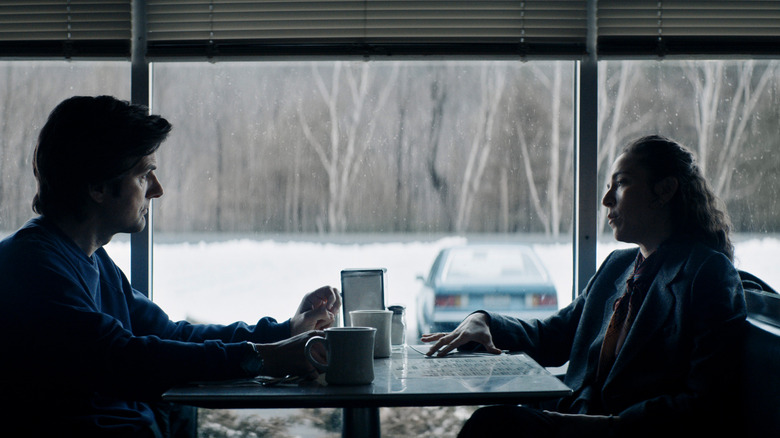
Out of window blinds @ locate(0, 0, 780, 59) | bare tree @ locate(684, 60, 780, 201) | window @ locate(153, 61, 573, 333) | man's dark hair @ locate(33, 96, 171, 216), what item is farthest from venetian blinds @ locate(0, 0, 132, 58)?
bare tree @ locate(684, 60, 780, 201)

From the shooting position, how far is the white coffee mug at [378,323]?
1.76 metres

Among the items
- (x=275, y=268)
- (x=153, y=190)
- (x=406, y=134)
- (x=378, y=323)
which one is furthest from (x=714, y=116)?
(x=153, y=190)

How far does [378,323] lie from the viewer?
1.76m

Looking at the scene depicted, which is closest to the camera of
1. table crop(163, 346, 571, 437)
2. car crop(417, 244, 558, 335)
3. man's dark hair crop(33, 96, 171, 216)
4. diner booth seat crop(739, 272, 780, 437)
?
table crop(163, 346, 571, 437)

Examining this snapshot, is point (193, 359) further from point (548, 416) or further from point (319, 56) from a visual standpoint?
point (319, 56)

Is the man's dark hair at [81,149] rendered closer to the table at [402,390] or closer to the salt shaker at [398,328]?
the table at [402,390]

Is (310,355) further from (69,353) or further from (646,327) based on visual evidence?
(646,327)

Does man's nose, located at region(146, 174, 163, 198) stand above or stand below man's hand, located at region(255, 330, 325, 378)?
above

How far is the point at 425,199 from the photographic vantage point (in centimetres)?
252

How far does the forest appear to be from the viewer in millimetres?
2484

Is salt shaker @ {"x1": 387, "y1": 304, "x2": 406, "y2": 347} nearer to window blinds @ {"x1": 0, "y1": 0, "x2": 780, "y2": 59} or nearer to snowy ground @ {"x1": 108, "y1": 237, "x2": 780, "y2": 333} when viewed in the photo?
snowy ground @ {"x1": 108, "y1": 237, "x2": 780, "y2": 333}

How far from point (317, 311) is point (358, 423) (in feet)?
1.30

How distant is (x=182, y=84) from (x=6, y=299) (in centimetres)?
132

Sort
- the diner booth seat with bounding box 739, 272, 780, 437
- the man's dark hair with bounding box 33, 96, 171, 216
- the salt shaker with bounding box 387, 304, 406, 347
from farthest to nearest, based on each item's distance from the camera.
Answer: the salt shaker with bounding box 387, 304, 406, 347, the man's dark hair with bounding box 33, 96, 171, 216, the diner booth seat with bounding box 739, 272, 780, 437
